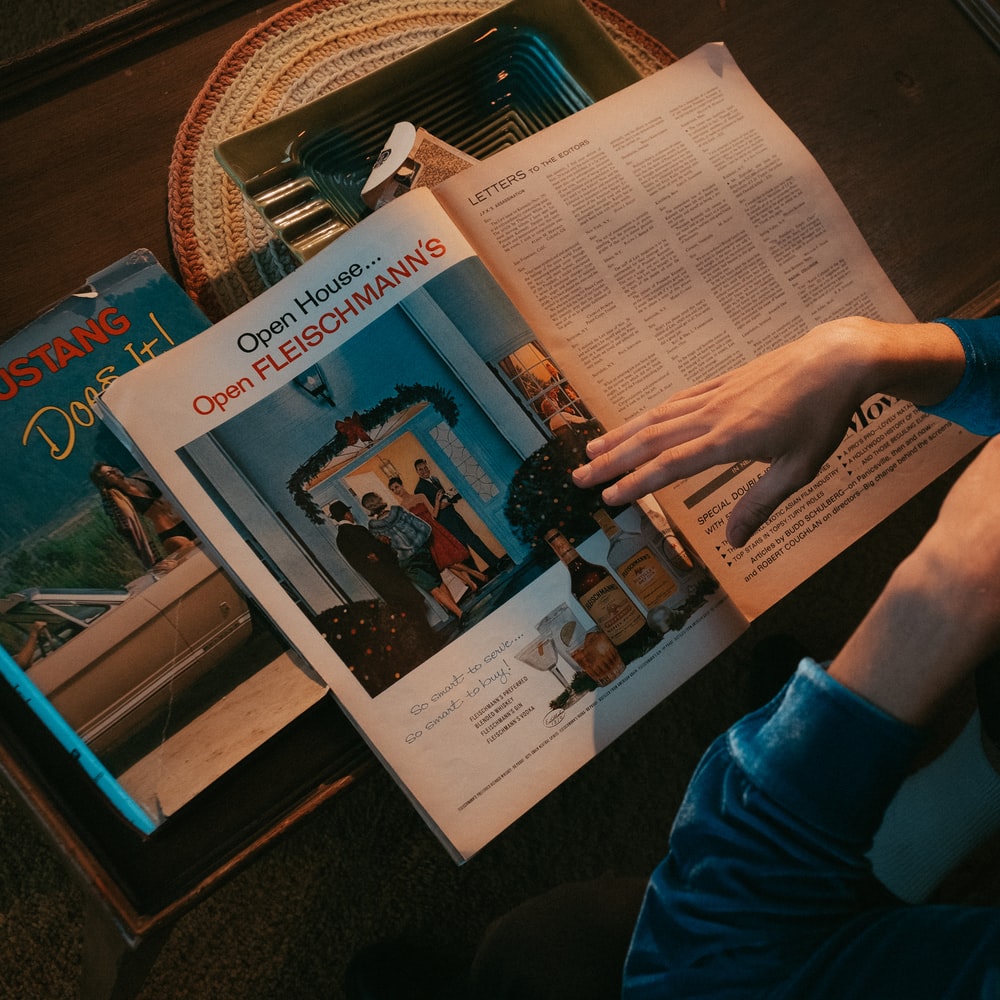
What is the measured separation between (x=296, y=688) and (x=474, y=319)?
245 mm

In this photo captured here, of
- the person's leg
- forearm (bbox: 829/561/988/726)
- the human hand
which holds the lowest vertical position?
the person's leg

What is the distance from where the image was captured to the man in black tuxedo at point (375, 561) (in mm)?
425

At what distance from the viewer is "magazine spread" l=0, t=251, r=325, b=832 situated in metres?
0.40

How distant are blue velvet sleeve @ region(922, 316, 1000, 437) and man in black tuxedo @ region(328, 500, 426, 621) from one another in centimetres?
35

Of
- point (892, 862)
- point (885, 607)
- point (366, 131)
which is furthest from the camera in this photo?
point (892, 862)

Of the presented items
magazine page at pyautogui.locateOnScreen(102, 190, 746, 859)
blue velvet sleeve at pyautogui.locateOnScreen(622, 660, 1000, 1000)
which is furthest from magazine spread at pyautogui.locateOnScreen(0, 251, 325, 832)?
blue velvet sleeve at pyautogui.locateOnScreen(622, 660, 1000, 1000)

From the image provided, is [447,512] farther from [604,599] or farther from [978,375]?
[978,375]

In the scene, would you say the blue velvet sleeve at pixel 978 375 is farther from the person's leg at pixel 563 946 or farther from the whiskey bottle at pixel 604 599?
the person's leg at pixel 563 946

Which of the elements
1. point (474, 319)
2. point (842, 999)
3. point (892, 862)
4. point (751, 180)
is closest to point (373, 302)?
point (474, 319)

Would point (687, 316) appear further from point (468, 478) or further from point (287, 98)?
point (287, 98)

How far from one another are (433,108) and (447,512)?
0.27m

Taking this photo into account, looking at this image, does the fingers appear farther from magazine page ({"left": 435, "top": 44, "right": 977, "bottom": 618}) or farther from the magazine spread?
the magazine spread

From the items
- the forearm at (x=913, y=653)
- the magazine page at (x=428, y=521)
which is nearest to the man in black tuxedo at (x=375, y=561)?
the magazine page at (x=428, y=521)

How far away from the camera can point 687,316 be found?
50 cm
